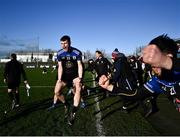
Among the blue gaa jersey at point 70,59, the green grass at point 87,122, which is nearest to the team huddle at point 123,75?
the blue gaa jersey at point 70,59

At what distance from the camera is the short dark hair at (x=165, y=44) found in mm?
3128

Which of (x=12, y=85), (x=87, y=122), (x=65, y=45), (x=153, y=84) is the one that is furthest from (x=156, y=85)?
(x=12, y=85)

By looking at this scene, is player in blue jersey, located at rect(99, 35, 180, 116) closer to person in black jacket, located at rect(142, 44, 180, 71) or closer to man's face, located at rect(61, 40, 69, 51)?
person in black jacket, located at rect(142, 44, 180, 71)

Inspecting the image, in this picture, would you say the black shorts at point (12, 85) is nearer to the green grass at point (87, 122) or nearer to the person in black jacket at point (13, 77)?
the person in black jacket at point (13, 77)

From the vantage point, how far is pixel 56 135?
23.4ft

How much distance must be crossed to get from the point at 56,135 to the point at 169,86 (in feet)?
11.6

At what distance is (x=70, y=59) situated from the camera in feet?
31.0

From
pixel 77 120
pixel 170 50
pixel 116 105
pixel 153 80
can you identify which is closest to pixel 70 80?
pixel 77 120

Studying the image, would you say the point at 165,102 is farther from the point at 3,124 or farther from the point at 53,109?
the point at 3,124

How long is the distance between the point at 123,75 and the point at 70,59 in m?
1.75

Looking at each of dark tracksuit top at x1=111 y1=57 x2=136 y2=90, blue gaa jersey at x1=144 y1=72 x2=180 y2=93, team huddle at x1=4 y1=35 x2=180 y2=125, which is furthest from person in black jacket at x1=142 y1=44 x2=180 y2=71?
dark tracksuit top at x1=111 y1=57 x2=136 y2=90

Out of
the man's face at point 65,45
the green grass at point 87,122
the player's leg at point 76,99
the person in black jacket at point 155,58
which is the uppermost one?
the man's face at point 65,45

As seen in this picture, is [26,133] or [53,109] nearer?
[26,133]

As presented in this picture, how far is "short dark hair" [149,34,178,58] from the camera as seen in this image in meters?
3.13
